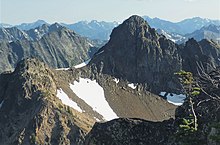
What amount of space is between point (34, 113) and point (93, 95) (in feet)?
153

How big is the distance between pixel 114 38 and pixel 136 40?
32.7 ft

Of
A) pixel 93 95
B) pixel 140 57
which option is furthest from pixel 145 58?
pixel 93 95

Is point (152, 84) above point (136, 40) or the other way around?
the other way around

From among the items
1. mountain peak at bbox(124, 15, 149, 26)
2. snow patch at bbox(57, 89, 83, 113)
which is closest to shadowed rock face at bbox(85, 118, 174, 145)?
snow patch at bbox(57, 89, 83, 113)

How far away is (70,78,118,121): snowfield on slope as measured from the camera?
14238cm

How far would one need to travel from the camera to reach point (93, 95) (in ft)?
504

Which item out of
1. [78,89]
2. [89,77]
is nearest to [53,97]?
[78,89]

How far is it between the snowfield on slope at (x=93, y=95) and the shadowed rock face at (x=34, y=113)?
17.4 m

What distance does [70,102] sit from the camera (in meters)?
135

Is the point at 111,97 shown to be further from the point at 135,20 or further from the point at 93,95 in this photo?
the point at 135,20

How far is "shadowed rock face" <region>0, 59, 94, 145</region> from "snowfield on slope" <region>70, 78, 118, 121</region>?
17450 millimetres

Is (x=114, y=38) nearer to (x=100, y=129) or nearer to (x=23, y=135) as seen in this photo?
(x=23, y=135)

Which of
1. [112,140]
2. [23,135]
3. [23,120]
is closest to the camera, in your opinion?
[112,140]

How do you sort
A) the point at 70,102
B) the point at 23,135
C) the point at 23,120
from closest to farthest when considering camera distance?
the point at 23,135
the point at 23,120
the point at 70,102
